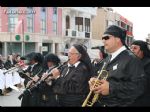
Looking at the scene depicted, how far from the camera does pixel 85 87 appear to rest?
18.3ft

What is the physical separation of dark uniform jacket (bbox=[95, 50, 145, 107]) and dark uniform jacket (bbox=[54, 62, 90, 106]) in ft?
4.40

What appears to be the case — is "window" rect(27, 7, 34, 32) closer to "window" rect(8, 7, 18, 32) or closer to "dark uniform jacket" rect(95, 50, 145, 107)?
"window" rect(8, 7, 18, 32)

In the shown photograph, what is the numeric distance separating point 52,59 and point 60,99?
1543 mm

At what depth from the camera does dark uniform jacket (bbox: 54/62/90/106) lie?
554 cm

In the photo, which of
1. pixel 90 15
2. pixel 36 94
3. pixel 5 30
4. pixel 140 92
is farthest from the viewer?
pixel 90 15

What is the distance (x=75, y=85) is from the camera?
5535mm

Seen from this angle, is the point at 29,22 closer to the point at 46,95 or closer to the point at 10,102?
the point at 10,102

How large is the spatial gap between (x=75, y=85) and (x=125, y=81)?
1597 mm

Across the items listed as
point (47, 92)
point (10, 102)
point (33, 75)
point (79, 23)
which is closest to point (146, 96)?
point (47, 92)

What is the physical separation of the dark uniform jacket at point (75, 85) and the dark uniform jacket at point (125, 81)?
4.40 ft

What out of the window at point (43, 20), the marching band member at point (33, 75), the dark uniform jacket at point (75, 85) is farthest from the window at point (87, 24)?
the dark uniform jacket at point (75, 85)

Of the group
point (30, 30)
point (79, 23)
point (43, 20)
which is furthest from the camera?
point (79, 23)
